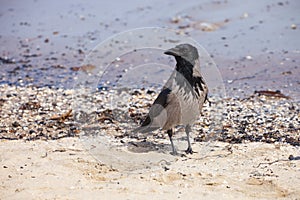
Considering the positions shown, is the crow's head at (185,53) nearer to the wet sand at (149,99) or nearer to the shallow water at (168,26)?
the wet sand at (149,99)

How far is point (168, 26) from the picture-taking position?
11.5 m

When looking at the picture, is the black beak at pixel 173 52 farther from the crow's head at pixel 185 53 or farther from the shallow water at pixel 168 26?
the shallow water at pixel 168 26

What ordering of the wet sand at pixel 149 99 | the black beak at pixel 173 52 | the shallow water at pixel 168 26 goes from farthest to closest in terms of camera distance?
the shallow water at pixel 168 26 → the black beak at pixel 173 52 → the wet sand at pixel 149 99

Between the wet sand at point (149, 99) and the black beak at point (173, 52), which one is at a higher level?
the black beak at point (173, 52)

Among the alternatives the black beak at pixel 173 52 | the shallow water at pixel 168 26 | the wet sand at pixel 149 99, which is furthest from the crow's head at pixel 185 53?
the shallow water at pixel 168 26

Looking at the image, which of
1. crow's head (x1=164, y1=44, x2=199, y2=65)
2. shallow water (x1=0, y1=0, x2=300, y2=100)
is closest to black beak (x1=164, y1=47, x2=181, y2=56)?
crow's head (x1=164, y1=44, x2=199, y2=65)

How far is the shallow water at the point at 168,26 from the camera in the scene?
29.4ft

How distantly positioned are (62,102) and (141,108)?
3.99 feet

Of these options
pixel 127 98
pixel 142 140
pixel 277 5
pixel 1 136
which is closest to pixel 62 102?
pixel 127 98

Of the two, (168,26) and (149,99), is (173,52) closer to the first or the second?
(149,99)

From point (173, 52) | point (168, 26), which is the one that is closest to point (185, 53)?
point (173, 52)

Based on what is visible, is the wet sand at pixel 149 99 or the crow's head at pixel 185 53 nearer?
the wet sand at pixel 149 99

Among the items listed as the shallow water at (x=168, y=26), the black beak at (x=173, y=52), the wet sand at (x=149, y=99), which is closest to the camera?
the wet sand at (x=149, y=99)

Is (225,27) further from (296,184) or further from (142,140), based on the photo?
(296,184)
